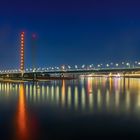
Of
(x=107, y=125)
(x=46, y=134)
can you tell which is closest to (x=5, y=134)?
(x=46, y=134)

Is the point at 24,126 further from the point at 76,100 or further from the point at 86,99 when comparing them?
the point at 86,99

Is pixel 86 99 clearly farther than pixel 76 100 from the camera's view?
Yes

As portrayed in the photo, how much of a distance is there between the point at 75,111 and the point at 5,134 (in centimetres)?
686

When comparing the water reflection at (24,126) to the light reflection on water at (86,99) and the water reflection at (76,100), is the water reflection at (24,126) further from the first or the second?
the light reflection on water at (86,99)

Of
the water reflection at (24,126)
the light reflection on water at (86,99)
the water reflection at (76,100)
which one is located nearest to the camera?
the water reflection at (24,126)

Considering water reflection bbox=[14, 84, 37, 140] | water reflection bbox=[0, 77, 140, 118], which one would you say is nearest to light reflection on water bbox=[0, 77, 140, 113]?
water reflection bbox=[0, 77, 140, 118]

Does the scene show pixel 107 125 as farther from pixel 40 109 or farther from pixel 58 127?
pixel 40 109

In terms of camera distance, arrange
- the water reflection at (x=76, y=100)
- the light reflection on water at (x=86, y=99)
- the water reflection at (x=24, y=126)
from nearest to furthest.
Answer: the water reflection at (x=24, y=126) → the water reflection at (x=76, y=100) → the light reflection on water at (x=86, y=99)

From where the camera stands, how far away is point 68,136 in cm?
1237

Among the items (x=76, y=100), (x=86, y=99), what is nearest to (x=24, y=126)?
(x=76, y=100)

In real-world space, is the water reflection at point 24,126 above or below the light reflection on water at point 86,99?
below

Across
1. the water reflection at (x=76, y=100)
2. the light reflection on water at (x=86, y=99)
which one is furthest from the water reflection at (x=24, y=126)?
the light reflection on water at (x=86, y=99)

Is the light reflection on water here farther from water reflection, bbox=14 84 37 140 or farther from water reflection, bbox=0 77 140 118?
water reflection, bbox=14 84 37 140

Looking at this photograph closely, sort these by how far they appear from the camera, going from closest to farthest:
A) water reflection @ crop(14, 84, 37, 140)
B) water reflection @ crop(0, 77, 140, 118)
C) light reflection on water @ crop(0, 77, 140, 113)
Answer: water reflection @ crop(14, 84, 37, 140) → water reflection @ crop(0, 77, 140, 118) → light reflection on water @ crop(0, 77, 140, 113)
